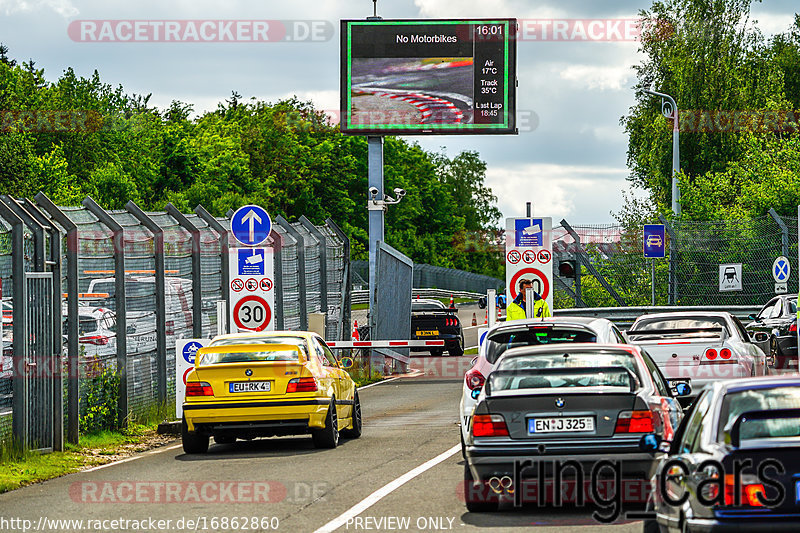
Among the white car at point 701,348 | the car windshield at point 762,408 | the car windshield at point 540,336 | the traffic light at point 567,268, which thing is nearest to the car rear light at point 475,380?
the car windshield at point 540,336

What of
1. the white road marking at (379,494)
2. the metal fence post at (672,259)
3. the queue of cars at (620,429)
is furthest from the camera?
the metal fence post at (672,259)

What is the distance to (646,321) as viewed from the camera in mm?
20703

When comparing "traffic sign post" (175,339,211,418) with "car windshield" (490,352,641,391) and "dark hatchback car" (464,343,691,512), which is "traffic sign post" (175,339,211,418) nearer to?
"car windshield" (490,352,641,391)

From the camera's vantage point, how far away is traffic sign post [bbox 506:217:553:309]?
22609 mm

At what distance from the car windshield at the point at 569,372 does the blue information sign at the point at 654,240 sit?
2611cm

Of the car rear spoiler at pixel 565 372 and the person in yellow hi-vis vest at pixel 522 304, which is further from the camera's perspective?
the person in yellow hi-vis vest at pixel 522 304

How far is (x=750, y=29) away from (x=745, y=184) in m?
18.3

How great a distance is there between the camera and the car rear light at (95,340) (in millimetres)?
18656

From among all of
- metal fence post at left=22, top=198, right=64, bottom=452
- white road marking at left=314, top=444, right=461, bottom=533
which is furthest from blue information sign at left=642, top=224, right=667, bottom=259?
metal fence post at left=22, top=198, right=64, bottom=452

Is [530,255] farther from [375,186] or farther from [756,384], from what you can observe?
[756,384]

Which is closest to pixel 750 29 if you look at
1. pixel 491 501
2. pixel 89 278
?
pixel 89 278

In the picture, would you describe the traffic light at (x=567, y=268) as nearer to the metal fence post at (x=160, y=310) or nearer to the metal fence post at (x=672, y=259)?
the metal fence post at (x=672, y=259)

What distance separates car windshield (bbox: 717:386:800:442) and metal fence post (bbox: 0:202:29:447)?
9839mm

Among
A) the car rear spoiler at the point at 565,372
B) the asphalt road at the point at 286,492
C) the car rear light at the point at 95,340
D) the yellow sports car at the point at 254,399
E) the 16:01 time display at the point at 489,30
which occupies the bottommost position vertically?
the asphalt road at the point at 286,492
